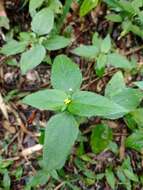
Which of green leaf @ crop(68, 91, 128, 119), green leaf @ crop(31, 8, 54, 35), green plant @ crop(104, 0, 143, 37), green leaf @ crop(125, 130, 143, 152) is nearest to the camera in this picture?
green leaf @ crop(68, 91, 128, 119)

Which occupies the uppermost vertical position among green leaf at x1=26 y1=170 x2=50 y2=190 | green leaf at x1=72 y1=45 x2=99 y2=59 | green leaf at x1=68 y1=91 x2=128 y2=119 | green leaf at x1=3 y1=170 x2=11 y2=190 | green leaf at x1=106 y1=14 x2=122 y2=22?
green leaf at x1=106 y1=14 x2=122 y2=22

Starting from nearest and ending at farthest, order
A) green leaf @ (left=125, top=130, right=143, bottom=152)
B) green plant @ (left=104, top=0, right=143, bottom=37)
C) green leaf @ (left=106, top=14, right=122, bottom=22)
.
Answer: green leaf @ (left=125, top=130, right=143, bottom=152), green plant @ (left=104, top=0, right=143, bottom=37), green leaf @ (left=106, top=14, right=122, bottom=22)

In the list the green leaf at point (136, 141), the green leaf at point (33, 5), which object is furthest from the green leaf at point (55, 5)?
the green leaf at point (136, 141)


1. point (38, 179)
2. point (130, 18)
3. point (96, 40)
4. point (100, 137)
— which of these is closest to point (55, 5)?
point (96, 40)

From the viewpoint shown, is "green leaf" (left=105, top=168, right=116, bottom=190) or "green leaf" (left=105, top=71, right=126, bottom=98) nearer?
"green leaf" (left=105, top=71, right=126, bottom=98)

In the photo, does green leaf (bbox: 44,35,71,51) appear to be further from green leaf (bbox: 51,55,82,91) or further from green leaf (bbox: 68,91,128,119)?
green leaf (bbox: 68,91,128,119)

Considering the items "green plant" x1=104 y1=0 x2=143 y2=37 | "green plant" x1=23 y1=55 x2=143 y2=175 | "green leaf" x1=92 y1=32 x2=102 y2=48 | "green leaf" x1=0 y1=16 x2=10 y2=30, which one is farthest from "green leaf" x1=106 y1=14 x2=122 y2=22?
"green plant" x1=23 y1=55 x2=143 y2=175

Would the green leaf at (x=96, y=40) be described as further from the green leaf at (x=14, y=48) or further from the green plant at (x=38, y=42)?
the green leaf at (x=14, y=48)
